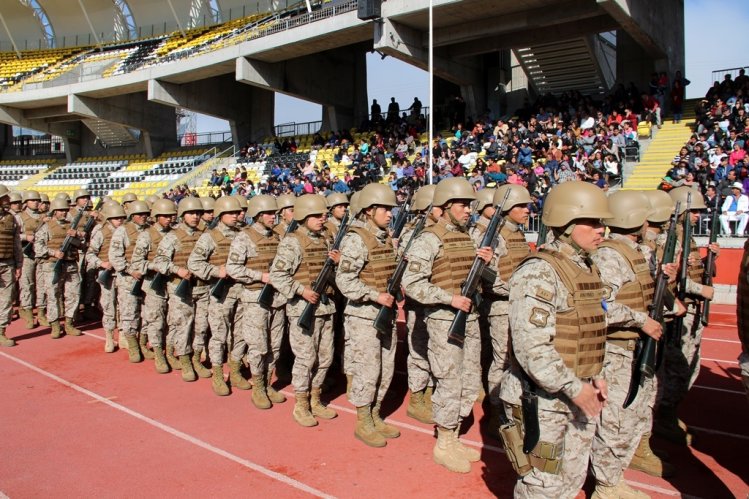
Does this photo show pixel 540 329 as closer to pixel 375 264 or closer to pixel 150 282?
pixel 375 264

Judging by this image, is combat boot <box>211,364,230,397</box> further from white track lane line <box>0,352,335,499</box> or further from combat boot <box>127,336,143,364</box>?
combat boot <box>127,336,143,364</box>

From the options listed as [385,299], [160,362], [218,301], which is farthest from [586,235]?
[160,362]

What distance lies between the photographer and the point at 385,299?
510 centimetres

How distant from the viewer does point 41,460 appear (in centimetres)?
504

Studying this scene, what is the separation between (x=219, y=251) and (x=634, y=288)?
467cm

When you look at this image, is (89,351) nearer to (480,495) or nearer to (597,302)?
(480,495)

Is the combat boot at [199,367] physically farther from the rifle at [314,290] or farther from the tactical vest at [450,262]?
the tactical vest at [450,262]

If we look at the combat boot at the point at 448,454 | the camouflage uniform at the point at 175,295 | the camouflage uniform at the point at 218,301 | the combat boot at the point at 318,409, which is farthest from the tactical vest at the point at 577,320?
the camouflage uniform at the point at 175,295

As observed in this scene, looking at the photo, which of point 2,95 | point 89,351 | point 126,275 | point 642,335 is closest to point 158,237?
point 126,275

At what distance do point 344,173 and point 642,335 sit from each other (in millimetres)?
16974

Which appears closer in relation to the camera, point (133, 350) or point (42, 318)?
point (133, 350)

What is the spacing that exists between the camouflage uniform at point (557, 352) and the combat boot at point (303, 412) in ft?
9.09

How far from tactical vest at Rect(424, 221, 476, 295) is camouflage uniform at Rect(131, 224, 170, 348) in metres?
4.16

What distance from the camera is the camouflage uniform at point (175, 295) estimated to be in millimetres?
7348
